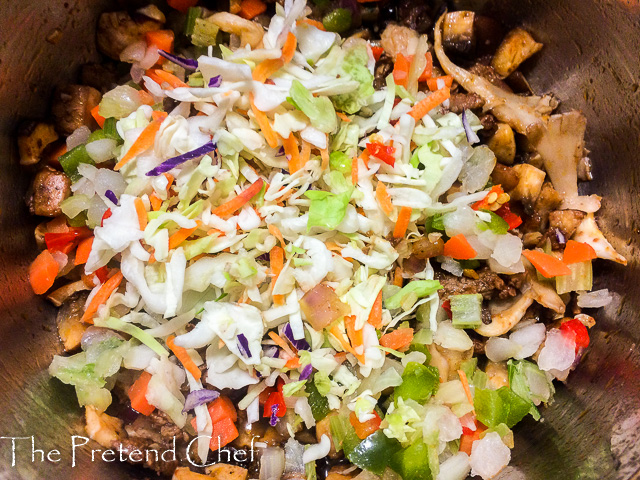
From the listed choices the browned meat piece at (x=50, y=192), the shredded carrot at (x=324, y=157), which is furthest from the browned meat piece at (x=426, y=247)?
the browned meat piece at (x=50, y=192)

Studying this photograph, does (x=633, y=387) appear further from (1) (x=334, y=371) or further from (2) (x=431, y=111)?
(2) (x=431, y=111)

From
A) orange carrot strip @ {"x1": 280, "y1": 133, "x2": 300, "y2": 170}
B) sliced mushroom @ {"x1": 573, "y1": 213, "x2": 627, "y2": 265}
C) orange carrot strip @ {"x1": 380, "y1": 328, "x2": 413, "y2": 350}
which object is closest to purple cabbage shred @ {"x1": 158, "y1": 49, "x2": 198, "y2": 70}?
orange carrot strip @ {"x1": 280, "y1": 133, "x2": 300, "y2": 170}

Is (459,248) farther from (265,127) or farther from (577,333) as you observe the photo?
(265,127)

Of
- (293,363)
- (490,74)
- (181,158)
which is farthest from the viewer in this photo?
(490,74)

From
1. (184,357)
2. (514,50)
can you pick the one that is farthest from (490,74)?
(184,357)

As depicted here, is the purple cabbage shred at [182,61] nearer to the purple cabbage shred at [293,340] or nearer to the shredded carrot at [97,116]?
the shredded carrot at [97,116]

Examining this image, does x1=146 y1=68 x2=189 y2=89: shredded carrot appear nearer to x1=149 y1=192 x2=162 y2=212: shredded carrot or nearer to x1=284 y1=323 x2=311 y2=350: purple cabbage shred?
x1=149 y1=192 x2=162 y2=212: shredded carrot

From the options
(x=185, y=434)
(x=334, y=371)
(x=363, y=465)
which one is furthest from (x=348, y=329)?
(x=185, y=434)
